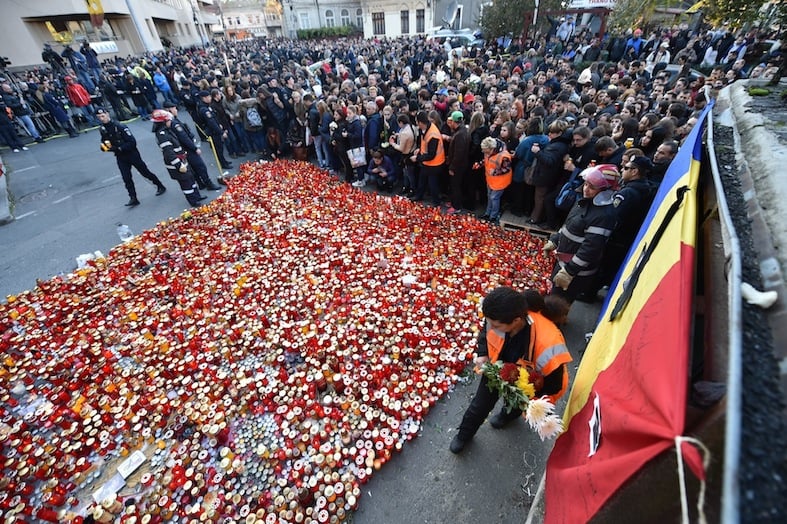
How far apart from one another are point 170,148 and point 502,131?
6634 mm

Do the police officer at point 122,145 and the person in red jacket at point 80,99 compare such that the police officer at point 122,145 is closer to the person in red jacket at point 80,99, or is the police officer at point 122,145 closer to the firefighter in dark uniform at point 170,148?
the firefighter in dark uniform at point 170,148

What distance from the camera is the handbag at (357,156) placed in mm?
7959

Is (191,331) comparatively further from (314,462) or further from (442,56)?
Result: (442,56)

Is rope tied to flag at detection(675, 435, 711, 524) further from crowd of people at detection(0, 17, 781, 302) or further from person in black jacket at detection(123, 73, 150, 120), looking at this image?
person in black jacket at detection(123, 73, 150, 120)

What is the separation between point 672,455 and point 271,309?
4.60 m

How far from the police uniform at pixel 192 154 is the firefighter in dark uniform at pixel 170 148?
20 centimetres

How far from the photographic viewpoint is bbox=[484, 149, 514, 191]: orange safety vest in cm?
596

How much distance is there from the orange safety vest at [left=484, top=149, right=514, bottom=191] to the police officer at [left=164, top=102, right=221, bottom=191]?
6.43 m

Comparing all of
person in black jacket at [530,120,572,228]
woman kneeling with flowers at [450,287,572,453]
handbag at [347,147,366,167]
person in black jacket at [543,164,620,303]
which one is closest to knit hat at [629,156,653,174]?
person in black jacket at [543,164,620,303]

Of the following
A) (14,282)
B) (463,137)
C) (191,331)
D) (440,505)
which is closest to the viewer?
(440,505)

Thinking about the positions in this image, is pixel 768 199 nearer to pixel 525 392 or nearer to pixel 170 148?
pixel 525 392

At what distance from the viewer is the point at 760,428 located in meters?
0.76

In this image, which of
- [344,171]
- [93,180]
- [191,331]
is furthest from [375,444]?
[93,180]

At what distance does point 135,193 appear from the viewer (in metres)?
7.99
